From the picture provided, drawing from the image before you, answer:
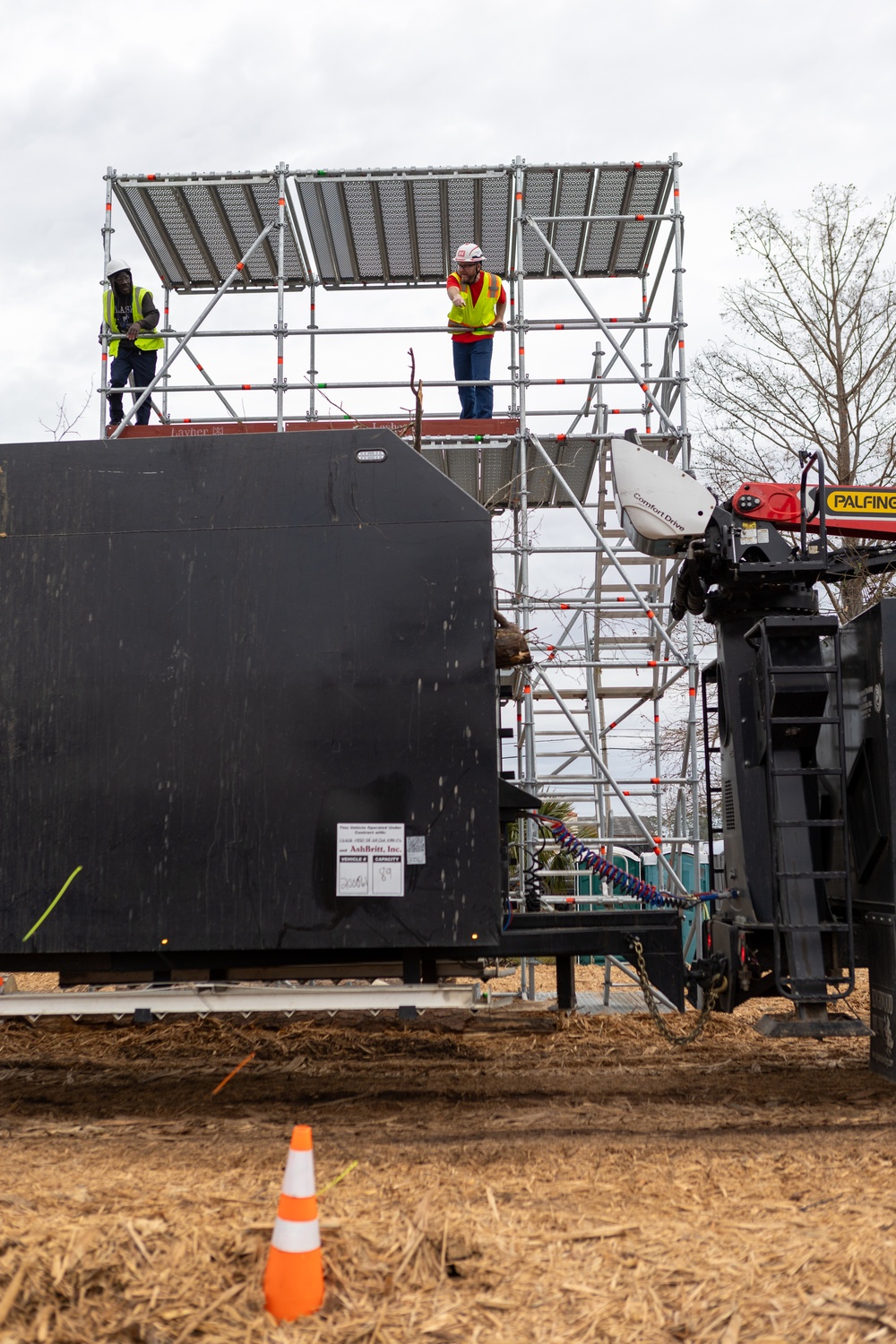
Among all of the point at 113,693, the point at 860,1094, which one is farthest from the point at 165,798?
the point at 860,1094

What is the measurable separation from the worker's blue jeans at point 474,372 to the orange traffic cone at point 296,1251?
27.5ft

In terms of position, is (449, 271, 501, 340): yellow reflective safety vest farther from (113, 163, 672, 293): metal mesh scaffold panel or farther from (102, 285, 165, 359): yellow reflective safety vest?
(102, 285, 165, 359): yellow reflective safety vest

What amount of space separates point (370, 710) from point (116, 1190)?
7.08 ft

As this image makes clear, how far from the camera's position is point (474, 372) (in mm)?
10539

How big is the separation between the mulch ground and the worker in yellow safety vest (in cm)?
643

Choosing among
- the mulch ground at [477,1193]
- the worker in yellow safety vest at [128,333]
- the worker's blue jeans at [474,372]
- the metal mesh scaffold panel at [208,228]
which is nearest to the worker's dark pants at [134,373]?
the worker in yellow safety vest at [128,333]

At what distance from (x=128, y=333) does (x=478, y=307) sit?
3270 mm

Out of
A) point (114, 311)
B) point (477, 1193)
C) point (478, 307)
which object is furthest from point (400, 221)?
point (477, 1193)

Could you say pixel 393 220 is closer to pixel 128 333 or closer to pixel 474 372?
pixel 474 372

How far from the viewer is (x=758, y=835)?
565cm

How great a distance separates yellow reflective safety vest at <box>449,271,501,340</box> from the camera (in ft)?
33.9

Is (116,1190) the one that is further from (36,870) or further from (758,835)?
(758,835)

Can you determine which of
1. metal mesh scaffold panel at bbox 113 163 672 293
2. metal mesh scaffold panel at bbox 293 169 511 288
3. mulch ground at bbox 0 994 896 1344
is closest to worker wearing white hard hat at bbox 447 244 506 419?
metal mesh scaffold panel at bbox 113 163 672 293

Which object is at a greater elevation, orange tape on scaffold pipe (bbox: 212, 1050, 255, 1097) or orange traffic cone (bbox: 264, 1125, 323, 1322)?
orange traffic cone (bbox: 264, 1125, 323, 1322)
